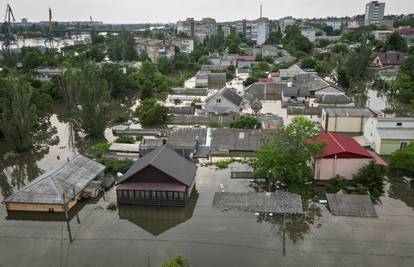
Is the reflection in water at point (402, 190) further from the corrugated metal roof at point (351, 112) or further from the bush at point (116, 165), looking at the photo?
the bush at point (116, 165)

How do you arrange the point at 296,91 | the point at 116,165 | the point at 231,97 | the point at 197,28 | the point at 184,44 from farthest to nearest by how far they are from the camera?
the point at 197,28 → the point at 184,44 → the point at 296,91 → the point at 231,97 → the point at 116,165

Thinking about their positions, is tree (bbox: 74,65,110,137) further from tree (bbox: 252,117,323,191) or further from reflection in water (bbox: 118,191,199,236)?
tree (bbox: 252,117,323,191)

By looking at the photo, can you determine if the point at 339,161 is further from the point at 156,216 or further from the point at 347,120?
the point at 347,120

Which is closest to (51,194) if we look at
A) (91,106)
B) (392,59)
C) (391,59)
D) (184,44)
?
(91,106)

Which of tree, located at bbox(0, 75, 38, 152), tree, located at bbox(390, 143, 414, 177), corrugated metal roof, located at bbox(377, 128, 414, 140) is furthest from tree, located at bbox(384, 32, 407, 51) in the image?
tree, located at bbox(0, 75, 38, 152)

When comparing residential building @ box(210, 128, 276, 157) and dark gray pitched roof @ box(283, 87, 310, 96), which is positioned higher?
dark gray pitched roof @ box(283, 87, 310, 96)

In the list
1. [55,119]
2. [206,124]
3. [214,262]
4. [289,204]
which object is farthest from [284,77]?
[214,262]
